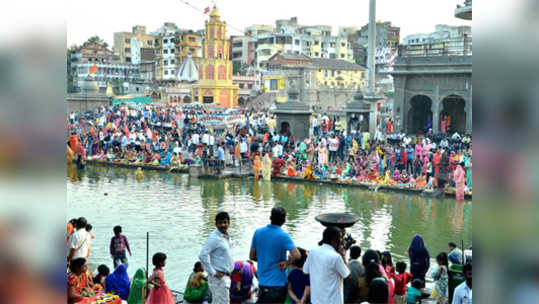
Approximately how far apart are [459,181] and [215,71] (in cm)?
3883

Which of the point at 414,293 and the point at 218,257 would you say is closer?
the point at 218,257

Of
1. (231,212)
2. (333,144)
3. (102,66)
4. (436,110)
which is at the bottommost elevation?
(231,212)

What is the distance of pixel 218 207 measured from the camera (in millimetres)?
14258

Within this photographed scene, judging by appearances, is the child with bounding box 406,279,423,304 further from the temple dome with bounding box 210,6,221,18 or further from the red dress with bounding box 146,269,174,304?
the temple dome with bounding box 210,6,221,18

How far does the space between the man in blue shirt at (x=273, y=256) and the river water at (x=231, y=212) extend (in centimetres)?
350

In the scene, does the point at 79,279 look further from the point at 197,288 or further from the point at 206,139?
the point at 206,139

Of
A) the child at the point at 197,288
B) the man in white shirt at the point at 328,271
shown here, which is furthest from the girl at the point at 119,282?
the man in white shirt at the point at 328,271

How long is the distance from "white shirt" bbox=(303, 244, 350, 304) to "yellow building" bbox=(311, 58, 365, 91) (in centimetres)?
4760

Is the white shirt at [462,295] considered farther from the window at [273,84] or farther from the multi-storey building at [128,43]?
the multi-storey building at [128,43]

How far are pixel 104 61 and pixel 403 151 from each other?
57.8 m

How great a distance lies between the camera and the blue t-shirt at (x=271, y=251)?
179 inches

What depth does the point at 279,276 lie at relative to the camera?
4684mm

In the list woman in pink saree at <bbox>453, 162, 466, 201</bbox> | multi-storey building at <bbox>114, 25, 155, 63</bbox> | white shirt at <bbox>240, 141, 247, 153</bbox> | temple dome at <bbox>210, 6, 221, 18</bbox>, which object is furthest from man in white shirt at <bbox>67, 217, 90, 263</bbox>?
multi-storey building at <bbox>114, 25, 155, 63</bbox>

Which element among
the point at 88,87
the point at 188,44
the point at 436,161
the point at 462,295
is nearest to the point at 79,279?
the point at 462,295
